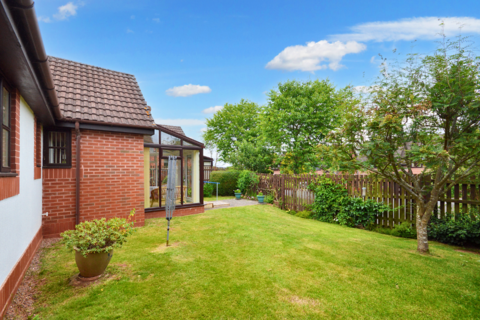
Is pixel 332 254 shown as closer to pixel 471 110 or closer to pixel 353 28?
pixel 471 110

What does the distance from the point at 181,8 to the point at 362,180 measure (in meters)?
10.4

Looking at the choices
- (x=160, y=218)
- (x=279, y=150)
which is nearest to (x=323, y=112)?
(x=279, y=150)

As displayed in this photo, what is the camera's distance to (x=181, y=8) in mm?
10094

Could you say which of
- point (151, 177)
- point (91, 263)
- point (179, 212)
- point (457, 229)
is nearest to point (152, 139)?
point (151, 177)

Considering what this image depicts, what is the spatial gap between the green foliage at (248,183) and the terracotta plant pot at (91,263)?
1060 cm

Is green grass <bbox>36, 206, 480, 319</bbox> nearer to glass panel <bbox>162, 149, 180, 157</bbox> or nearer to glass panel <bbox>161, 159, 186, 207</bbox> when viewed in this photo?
glass panel <bbox>161, 159, 186, 207</bbox>

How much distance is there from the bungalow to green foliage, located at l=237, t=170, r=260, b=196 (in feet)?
17.1

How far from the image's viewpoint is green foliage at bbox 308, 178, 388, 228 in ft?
25.6

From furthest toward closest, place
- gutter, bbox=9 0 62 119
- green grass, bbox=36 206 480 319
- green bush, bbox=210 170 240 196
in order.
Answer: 1. green bush, bbox=210 170 240 196
2. green grass, bbox=36 206 480 319
3. gutter, bbox=9 0 62 119

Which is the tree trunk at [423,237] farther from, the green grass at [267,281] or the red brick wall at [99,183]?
the red brick wall at [99,183]

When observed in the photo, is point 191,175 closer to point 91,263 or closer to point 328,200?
point 328,200

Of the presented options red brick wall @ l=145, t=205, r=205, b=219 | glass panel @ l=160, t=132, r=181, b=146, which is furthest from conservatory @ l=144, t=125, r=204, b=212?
red brick wall @ l=145, t=205, r=205, b=219

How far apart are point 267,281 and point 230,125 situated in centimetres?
3285

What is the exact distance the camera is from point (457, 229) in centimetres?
597
